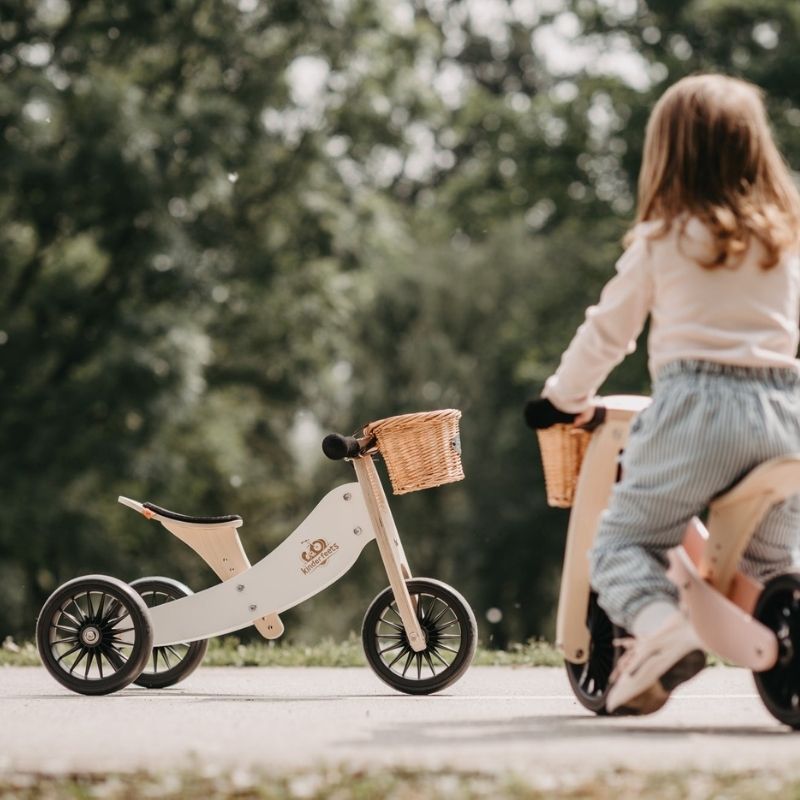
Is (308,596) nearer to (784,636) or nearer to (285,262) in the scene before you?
(784,636)

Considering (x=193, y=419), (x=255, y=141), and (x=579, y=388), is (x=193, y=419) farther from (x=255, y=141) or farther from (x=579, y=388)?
(x=579, y=388)

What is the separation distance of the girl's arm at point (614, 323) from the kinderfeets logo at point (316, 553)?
2.07 meters

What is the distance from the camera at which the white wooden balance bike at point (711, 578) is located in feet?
14.0

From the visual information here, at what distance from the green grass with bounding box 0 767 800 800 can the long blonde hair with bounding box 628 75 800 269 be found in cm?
142

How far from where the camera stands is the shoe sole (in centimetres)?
437

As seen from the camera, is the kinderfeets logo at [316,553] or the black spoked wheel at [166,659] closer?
the kinderfeets logo at [316,553]

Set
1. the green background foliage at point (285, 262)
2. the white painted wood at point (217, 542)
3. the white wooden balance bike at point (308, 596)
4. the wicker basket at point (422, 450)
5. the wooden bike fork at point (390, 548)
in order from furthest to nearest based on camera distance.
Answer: the green background foliage at point (285, 262)
the white painted wood at point (217, 542)
the wooden bike fork at point (390, 548)
the white wooden balance bike at point (308, 596)
the wicker basket at point (422, 450)

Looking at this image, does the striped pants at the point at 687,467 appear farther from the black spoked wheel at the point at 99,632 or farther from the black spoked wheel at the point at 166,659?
the black spoked wheel at the point at 166,659

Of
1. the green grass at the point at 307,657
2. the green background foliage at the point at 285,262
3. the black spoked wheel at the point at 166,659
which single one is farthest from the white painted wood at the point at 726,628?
the green background foliage at the point at 285,262

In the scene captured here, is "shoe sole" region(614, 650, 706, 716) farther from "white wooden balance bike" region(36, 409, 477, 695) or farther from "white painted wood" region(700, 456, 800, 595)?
"white wooden balance bike" region(36, 409, 477, 695)

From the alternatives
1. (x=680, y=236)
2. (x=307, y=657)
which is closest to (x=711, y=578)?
(x=680, y=236)

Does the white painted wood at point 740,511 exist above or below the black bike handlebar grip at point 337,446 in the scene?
above

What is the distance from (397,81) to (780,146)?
5202 millimetres

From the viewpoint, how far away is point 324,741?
4.25 meters
